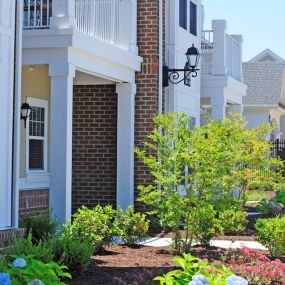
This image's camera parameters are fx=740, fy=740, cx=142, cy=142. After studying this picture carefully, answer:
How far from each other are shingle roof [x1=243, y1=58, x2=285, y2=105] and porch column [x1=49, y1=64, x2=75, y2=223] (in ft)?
70.1

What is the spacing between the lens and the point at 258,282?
8.77m

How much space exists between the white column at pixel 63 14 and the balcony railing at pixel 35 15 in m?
0.55

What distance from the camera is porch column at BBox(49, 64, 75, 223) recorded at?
11.8m

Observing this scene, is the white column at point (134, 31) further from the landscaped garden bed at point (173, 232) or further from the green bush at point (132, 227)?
the green bush at point (132, 227)

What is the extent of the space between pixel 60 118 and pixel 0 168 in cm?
221

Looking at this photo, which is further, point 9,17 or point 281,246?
point 281,246

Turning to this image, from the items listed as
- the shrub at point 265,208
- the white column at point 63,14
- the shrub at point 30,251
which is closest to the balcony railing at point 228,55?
the shrub at point 265,208

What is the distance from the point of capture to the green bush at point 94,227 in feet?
34.8

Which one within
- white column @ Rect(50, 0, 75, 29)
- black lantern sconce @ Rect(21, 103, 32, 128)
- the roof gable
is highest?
the roof gable

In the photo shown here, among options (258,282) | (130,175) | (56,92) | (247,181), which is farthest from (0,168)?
→ (247,181)

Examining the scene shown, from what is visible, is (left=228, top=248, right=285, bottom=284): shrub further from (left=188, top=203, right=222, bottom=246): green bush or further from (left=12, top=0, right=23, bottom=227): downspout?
(left=12, top=0, right=23, bottom=227): downspout

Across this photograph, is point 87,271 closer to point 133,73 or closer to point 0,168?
point 0,168

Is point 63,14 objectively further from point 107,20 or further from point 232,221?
point 232,221

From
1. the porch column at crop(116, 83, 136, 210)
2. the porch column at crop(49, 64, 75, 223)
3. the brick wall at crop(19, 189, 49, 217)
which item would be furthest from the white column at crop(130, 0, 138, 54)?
the brick wall at crop(19, 189, 49, 217)
